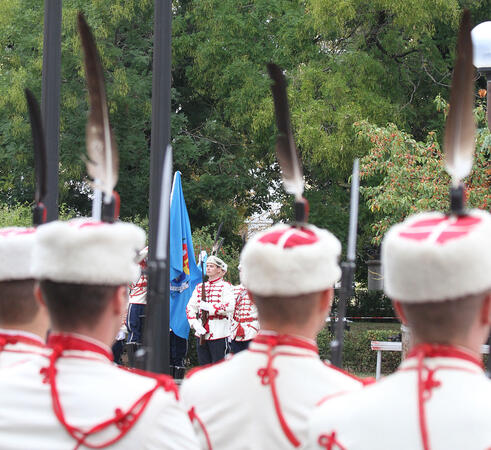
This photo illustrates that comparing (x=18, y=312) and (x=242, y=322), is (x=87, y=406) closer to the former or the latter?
(x=18, y=312)

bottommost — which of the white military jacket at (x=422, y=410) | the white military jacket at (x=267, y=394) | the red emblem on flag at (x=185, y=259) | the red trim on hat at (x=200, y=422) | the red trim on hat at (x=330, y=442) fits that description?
the red emblem on flag at (x=185, y=259)

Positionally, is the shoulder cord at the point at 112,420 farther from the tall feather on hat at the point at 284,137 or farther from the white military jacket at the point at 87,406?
the tall feather on hat at the point at 284,137

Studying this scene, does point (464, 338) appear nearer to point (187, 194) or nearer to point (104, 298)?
point (104, 298)

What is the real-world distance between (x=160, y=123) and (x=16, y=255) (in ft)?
19.0

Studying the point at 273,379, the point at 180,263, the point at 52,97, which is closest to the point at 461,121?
the point at 273,379

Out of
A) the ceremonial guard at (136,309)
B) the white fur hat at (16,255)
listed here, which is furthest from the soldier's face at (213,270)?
the white fur hat at (16,255)

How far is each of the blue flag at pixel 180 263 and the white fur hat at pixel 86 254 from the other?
9.55 m

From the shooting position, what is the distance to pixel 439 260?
→ 2350mm

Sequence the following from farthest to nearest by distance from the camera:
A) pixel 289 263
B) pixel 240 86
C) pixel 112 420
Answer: pixel 240 86 < pixel 289 263 < pixel 112 420

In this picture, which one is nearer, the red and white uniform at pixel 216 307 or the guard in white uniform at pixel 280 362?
the guard in white uniform at pixel 280 362

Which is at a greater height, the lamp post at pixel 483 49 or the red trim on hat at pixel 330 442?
the lamp post at pixel 483 49

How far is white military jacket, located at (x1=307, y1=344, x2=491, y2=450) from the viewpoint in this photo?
7.42 feet

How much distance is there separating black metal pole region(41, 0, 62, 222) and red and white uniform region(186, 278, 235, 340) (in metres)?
5.24

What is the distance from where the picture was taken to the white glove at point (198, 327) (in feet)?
46.0
